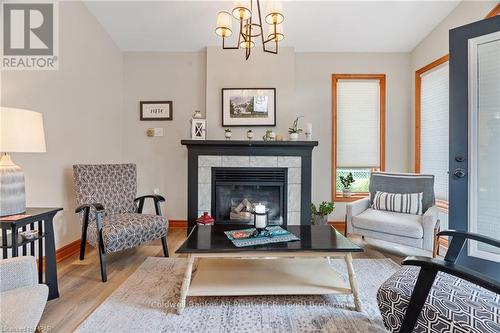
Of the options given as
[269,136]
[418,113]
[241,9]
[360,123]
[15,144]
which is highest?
[241,9]

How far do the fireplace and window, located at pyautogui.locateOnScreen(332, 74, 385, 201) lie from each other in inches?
37.5

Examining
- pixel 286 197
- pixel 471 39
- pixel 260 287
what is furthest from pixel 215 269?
pixel 471 39

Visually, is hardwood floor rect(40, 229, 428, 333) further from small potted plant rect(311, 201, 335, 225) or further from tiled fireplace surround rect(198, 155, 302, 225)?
tiled fireplace surround rect(198, 155, 302, 225)

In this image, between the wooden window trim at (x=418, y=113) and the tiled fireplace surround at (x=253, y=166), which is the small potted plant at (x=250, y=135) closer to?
the tiled fireplace surround at (x=253, y=166)

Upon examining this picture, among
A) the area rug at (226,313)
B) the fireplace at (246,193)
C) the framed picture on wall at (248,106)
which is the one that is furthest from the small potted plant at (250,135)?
the area rug at (226,313)

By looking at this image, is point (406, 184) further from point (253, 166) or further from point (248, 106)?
point (248, 106)

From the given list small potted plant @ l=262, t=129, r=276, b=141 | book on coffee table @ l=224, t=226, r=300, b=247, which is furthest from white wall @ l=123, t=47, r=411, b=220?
book on coffee table @ l=224, t=226, r=300, b=247

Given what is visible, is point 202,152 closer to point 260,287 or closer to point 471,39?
point 260,287

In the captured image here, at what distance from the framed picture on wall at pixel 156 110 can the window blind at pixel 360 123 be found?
8.04ft

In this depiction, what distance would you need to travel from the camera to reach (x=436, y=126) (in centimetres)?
341

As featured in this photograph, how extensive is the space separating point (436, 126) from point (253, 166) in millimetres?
2372

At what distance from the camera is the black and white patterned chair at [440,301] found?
1.03m

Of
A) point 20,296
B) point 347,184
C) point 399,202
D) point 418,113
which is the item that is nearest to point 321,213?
point 347,184

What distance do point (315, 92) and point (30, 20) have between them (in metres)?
3.35
